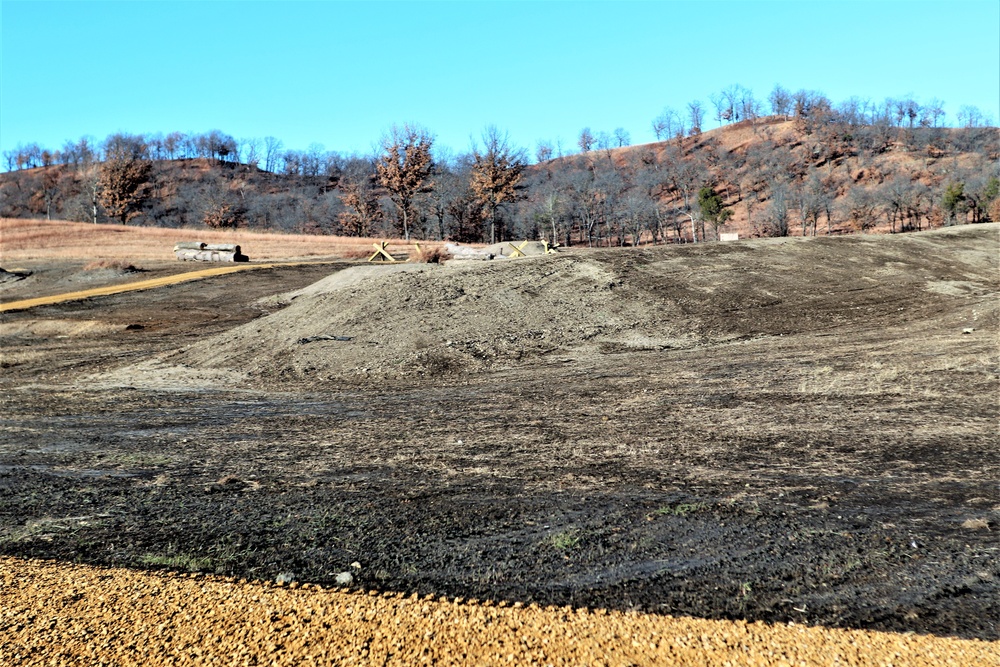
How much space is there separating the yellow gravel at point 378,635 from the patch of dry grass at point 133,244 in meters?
35.8

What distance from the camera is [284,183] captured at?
120688 mm

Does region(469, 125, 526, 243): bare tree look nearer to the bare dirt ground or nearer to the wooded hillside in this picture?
the wooded hillside

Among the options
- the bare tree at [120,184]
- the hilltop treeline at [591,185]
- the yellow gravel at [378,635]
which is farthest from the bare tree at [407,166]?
the yellow gravel at [378,635]

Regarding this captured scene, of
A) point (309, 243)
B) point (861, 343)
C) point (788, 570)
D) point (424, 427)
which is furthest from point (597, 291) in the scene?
point (309, 243)

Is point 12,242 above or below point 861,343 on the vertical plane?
above

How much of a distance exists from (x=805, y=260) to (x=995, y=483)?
16583 mm

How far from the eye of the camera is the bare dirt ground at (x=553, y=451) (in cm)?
419

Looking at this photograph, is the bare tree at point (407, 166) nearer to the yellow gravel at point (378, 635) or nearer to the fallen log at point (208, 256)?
the fallen log at point (208, 256)

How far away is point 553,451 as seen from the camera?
702 centimetres

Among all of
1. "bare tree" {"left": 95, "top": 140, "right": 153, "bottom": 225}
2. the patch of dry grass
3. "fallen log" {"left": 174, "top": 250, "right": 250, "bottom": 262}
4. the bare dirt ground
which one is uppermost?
"bare tree" {"left": 95, "top": 140, "right": 153, "bottom": 225}

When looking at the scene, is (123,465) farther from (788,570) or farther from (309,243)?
(309,243)

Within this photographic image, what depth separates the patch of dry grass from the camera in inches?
1588

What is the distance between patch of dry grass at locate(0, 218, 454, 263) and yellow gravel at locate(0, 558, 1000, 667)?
118ft

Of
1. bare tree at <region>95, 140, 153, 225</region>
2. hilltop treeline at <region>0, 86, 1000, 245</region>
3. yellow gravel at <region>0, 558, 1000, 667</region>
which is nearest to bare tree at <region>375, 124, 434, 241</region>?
hilltop treeline at <region>0, 86, 1000, 245</region>
